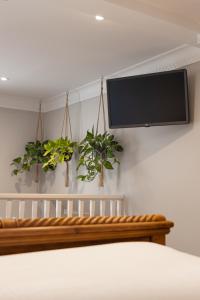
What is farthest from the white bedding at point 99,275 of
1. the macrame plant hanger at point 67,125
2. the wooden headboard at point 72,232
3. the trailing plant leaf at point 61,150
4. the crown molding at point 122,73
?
the macrame plant hanger at point 67,125

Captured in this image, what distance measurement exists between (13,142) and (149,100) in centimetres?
260

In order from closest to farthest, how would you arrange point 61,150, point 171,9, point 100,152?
1. point 171,9
2. point 100,152
3. point 61,150

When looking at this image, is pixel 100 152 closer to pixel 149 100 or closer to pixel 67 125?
pixel 149 100

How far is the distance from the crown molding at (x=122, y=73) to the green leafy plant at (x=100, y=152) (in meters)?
0.73

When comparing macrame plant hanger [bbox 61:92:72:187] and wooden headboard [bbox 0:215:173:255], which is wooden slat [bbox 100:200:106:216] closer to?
macrame plant hanger [bbox 61:92:72:187]

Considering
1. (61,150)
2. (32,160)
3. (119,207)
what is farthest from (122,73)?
(32,160)

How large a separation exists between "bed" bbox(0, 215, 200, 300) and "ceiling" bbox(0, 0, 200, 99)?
4.71ft

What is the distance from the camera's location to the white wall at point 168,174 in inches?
128

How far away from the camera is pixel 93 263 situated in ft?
3.97

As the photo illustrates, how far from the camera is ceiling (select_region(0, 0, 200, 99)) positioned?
240cm

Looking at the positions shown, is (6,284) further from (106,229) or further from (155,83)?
(155,83)

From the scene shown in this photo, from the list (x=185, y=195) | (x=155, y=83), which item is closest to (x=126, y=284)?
(x=185, y=195)

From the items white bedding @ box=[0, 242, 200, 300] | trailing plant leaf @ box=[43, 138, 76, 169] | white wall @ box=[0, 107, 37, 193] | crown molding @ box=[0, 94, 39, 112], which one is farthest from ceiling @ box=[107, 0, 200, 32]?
white wall @ box=[0, 107, 37, 193]

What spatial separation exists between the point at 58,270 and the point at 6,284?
0.19m
